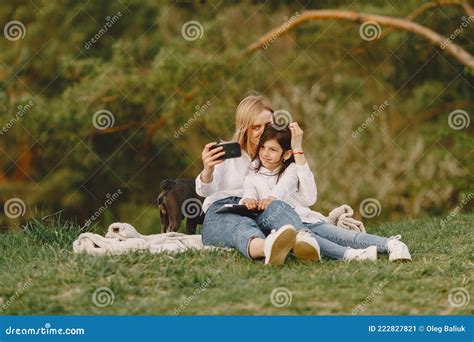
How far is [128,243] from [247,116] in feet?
3.44

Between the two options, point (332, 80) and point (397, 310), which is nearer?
point (397, 310)

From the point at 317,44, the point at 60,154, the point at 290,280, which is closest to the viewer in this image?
the point at 290,280

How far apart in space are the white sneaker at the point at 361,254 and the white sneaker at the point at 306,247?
7.6 inches

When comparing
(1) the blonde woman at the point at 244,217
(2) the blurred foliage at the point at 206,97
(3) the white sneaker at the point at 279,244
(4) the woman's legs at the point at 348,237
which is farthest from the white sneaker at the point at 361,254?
(2) the blurred foliage at the point at 206,97

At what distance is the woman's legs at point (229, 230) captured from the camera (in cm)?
410

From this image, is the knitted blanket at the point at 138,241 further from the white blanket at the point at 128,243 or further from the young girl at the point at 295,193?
the young girl at the point at 295,193

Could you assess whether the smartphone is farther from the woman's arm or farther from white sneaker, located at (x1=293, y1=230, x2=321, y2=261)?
white sneaker, located at (x1=293, y1=230, x2=321, y2=261)

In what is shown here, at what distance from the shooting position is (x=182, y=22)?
8188 mm

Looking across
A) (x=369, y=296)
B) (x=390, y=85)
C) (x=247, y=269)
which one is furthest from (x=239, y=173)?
(x=390, y=85)

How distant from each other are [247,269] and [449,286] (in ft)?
3.13

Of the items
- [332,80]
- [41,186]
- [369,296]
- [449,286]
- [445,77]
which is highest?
[445,77]

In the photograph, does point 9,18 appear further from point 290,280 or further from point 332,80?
point 290,280

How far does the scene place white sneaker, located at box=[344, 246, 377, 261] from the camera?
13.5ft

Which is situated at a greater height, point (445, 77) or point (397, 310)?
point (445, 77)
